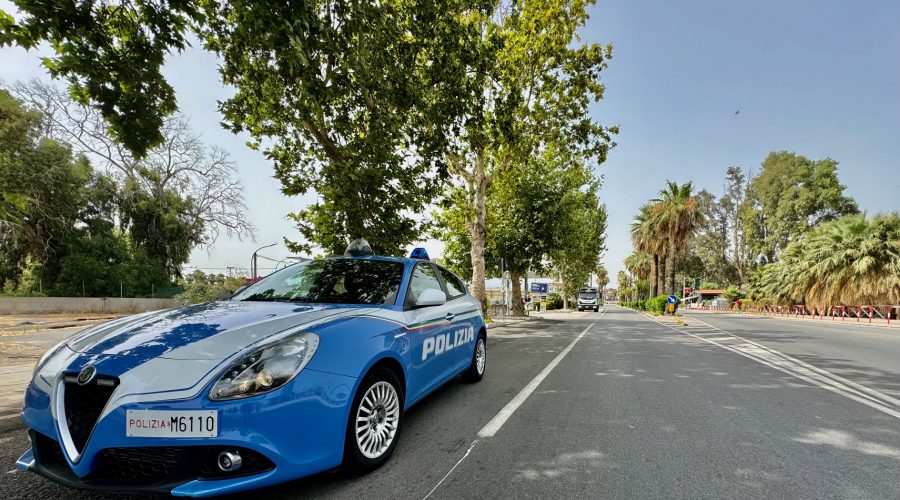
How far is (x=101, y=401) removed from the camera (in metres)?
2.26

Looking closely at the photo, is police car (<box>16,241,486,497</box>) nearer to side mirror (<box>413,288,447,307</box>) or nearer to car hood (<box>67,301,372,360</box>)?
car hood (<box>67,301,372,360</box>)

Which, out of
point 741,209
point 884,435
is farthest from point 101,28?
point 741,209

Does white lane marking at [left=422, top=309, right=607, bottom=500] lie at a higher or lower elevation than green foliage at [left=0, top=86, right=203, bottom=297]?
lower

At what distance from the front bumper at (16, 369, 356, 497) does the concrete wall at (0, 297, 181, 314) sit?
25.4 metres

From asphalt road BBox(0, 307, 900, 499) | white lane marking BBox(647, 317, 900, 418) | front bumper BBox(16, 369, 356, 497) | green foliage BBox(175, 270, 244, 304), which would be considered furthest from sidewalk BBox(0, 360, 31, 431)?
green foliage BBox(175, 270, 244, 304)

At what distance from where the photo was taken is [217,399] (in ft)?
7.22

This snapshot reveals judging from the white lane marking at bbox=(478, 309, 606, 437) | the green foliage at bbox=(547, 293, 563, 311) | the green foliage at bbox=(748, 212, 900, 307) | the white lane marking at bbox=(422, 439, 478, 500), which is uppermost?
the green foliage at bbox=(748, 212, 900, 307)

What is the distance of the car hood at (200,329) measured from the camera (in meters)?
2.44

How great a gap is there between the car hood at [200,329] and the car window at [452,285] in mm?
1852

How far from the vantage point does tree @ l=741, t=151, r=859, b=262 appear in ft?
145

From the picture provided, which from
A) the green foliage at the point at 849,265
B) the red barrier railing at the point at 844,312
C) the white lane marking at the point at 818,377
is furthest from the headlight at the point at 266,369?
the green foliage at the point at 849,265

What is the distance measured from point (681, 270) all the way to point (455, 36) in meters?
68.7

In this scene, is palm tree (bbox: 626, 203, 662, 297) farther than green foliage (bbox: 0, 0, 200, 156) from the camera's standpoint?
Yes

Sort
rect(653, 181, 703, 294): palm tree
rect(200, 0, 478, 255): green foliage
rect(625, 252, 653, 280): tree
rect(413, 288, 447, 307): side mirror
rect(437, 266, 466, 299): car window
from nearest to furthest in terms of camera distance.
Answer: rect(413, 288, 447, 307): side mirror, rect(437, 266, 466, 299): car window, rect(200, 0, 478, 255): green foliage, rect(653, 181, 703, 294): palm tree, rect(625, 252, 653, 280): tree
